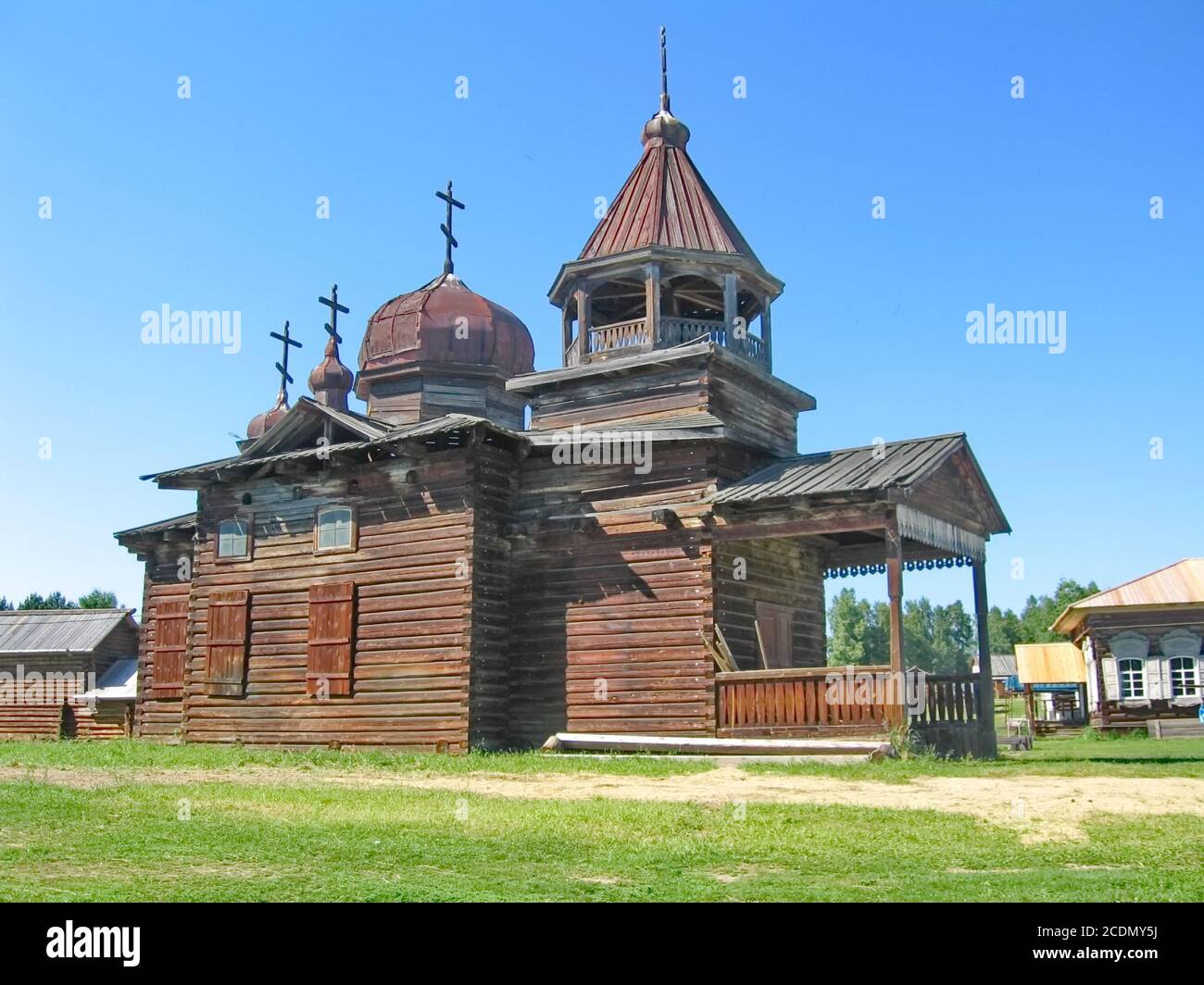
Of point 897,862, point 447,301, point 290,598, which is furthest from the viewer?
point 447,301

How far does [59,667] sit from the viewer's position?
1623 inches

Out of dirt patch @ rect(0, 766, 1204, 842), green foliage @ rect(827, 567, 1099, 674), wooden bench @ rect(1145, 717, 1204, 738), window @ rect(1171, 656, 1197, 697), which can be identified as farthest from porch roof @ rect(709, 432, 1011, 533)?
green foliage @ rect(827, 567, 1099, 674)

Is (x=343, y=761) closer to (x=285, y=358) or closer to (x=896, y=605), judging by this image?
(x=896, y=605)

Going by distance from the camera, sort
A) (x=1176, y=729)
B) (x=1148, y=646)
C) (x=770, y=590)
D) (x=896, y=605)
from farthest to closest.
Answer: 1. (x=1148, y=646)
2. (x=1176, y=729)
3. (x=770, y=590)
4. (x=896, y=605)

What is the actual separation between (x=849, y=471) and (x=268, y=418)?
77.8 feet

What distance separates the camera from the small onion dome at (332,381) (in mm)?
33812

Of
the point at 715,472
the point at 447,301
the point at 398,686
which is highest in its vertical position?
the point at 447,301

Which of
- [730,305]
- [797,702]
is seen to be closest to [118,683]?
[730,305]
